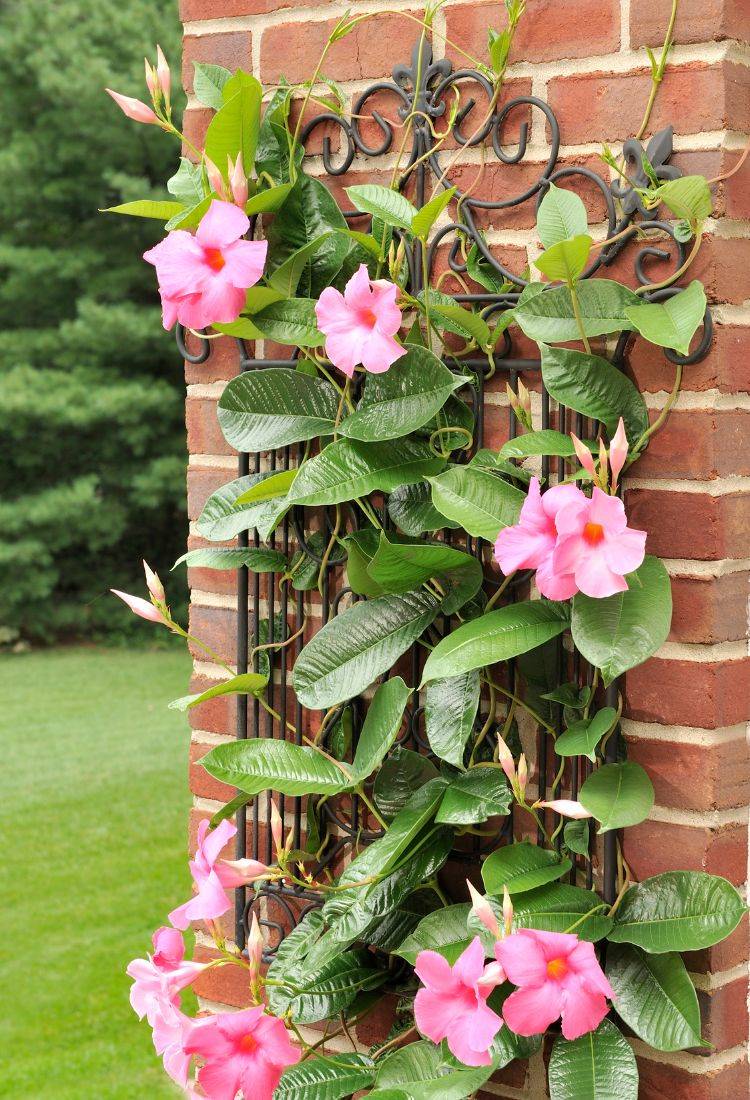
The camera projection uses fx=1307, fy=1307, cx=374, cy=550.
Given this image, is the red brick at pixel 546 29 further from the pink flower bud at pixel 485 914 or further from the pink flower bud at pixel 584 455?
the pink flower bud at pixel 485 914

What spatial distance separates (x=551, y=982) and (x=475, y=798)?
0.64ft

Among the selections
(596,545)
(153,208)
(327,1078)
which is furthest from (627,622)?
(153,208)

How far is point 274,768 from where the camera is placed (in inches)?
51.3

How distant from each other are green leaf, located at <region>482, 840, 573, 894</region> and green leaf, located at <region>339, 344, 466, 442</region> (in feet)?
1.33

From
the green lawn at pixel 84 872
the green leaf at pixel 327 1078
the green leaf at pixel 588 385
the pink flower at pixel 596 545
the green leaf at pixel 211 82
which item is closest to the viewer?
the pink flower at pixel 596 545

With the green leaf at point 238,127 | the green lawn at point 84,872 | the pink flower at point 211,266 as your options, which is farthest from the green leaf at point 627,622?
the green lawn at point 84,872

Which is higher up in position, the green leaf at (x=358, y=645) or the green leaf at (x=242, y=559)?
the green leaf at (x=242, y=559)

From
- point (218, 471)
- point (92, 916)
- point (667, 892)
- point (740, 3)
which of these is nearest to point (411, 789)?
point (667, 892)

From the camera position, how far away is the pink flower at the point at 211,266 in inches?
48.6

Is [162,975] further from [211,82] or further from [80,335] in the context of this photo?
[80,335]

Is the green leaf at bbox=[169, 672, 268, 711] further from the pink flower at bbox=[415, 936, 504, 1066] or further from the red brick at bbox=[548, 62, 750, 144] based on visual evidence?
the red brick at bbox=[548, 62, 750, 144]

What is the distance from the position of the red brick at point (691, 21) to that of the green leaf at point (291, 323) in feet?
1.29

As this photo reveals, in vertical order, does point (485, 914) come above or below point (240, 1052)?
above

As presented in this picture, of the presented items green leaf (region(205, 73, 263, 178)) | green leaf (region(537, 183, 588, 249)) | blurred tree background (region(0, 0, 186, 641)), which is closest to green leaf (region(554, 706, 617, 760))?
green leaf (region(537, 183, 588, 249))
